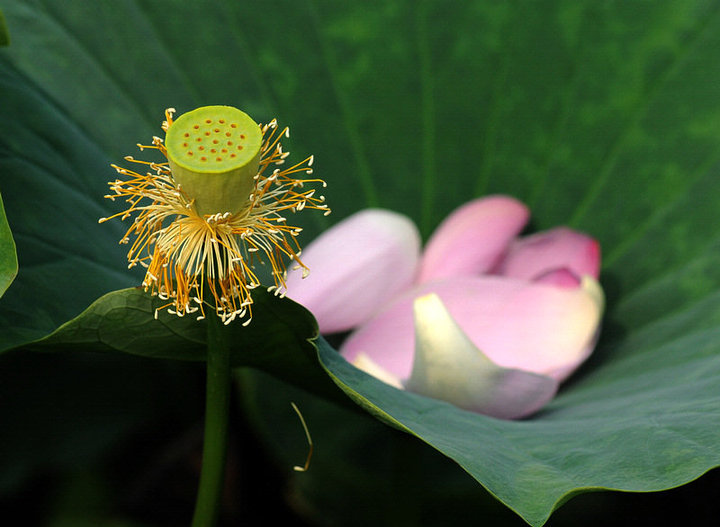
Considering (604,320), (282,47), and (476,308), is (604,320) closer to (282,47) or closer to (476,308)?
(476,308)

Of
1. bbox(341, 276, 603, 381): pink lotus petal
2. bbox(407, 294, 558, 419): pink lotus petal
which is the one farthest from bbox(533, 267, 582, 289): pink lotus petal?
bbox(407, 294, 558, 419): pink lotus petal

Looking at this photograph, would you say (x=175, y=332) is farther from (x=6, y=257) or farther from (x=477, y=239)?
(x=477, y=239)

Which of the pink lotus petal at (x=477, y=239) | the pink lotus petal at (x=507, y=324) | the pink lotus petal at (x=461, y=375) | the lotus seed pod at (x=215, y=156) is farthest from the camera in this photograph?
the pink lotus petal at (x=477, y=239)

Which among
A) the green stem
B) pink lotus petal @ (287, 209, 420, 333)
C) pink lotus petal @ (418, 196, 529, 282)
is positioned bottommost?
pink lotus petal @ (418, 196, 529, 282)

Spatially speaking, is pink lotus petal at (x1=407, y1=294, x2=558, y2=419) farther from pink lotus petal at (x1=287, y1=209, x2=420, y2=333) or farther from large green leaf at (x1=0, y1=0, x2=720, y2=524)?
pink lotus petal at (x1=287, y1=209, x2=420, y2=333)

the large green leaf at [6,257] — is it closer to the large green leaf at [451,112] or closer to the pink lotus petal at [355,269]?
the large green leaf at [451,112]

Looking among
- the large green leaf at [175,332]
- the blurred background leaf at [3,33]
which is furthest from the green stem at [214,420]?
the blurred background leaf at [3,33]
